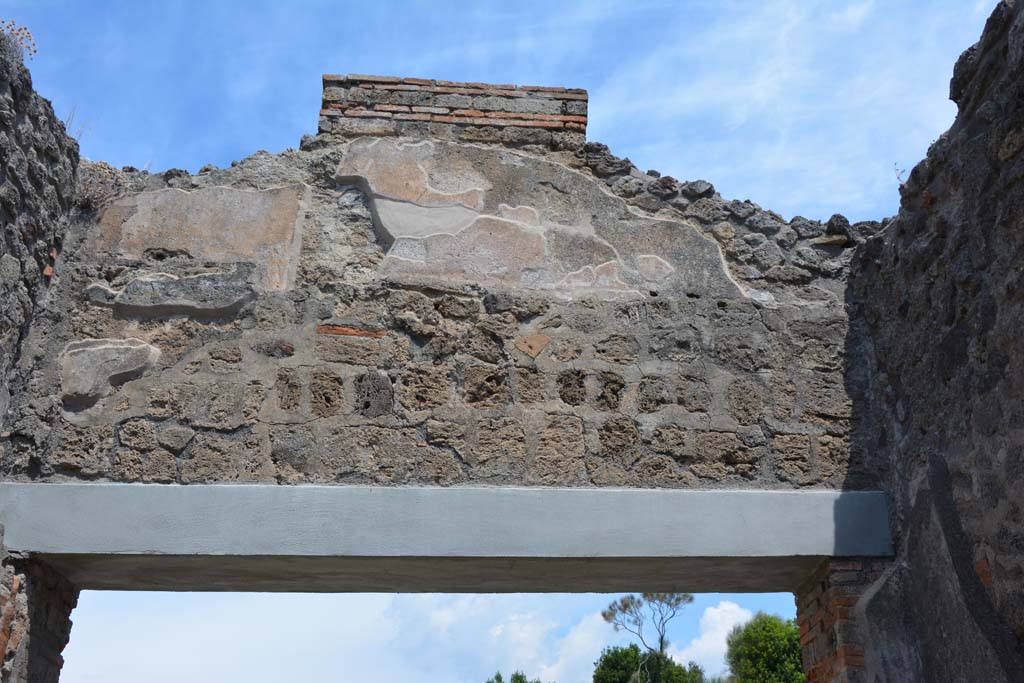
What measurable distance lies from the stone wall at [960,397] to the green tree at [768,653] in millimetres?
16010

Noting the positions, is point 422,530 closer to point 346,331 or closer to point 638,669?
point 346,331

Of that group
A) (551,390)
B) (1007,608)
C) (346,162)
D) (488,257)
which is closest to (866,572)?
(1007,608)

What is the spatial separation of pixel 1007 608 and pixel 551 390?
5.71ft

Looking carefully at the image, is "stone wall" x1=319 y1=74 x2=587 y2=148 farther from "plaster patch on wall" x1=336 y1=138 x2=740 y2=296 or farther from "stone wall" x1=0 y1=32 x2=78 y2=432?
"stone wall" x1=0 y1=32 x2=78 y2=432

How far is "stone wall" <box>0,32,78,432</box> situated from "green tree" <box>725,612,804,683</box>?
1719 cm

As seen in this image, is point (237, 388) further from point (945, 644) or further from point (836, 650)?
point (945, 644)

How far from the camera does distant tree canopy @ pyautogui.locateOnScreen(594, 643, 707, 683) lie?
2138 cm

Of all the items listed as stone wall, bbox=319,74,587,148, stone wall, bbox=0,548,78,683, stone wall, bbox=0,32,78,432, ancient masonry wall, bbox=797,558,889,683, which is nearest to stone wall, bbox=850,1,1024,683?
ancient masonry wall, bbox=797,558,889,683

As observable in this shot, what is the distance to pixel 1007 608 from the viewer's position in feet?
9.46

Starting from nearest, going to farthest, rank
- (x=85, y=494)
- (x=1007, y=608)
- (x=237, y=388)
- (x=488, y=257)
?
1. (x=1007, y=608)
2. (x=85, y=494)
3. (x=237, y=388)
4. (x=488, y=257)

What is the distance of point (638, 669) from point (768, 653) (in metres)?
3.52

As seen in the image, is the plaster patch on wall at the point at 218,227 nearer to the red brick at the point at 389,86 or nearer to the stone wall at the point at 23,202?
the stone wall at the point at 23,202

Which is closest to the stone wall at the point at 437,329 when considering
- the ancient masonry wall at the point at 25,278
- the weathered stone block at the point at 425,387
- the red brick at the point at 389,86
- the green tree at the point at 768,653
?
the weathered stone block at the point at 425,387

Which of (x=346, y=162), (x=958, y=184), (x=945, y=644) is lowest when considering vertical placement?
(x=945, y=644)
